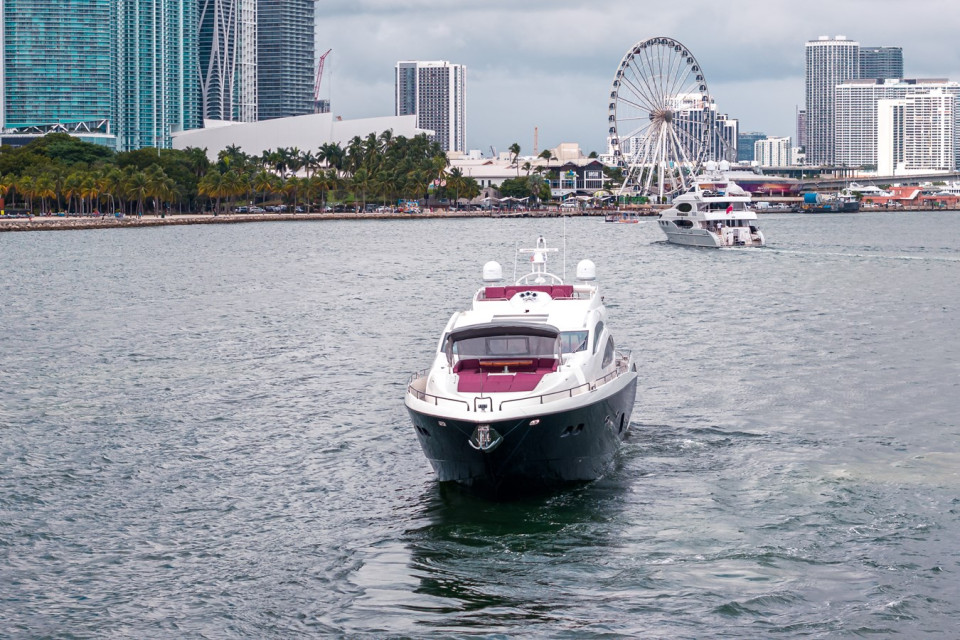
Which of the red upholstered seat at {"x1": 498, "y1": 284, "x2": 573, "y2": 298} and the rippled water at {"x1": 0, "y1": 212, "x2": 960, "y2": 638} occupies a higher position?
the red upholstered seat at {"x1": 498, "y1": 284, "x2": 573, "y2": 298}

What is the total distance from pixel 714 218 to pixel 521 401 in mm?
100801

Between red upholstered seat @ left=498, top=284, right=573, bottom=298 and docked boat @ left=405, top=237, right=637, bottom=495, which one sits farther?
red upholstered seat @ left=498, top=284, right=573, bottom=298

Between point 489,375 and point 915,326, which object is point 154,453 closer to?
point 489,375

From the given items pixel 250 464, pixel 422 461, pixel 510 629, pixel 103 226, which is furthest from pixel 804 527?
pixel 103 226

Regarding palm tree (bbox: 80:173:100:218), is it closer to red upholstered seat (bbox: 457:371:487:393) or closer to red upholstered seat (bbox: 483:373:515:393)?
red upholstered seat (bbox: 457:371:487:393)

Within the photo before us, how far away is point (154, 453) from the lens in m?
31.2

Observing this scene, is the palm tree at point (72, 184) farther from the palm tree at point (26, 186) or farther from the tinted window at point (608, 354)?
the tinted window at point (608, 354)

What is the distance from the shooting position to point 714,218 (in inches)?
4813

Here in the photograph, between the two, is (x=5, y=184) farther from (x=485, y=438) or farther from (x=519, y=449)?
(x=485, y=438)

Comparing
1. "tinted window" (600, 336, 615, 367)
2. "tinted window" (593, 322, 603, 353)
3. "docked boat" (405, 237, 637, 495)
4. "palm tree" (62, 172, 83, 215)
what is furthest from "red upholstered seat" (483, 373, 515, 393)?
"palm tree" (62, 172, 83, 215)

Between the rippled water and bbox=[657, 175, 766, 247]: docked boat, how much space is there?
62527 mm

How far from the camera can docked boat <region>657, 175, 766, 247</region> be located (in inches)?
4803

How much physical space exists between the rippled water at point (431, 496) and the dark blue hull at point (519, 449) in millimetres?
528

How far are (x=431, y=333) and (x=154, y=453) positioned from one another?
25.5 m
